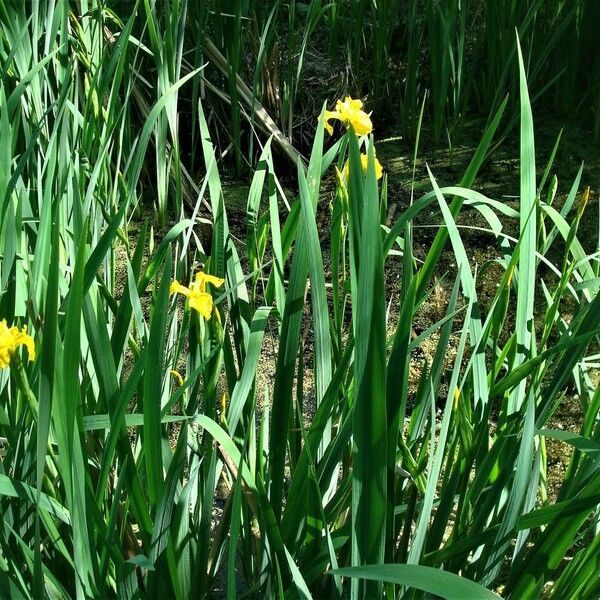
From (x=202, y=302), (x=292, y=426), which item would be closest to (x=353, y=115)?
(x=202, y=302)

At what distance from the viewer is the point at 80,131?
1462 mm

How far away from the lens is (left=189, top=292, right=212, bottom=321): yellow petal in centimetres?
84

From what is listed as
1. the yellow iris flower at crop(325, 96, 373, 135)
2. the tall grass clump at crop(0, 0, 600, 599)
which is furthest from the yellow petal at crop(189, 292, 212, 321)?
the yellow iris flower at crop(325, 96, 373, 135)

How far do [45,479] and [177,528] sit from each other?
154 mm

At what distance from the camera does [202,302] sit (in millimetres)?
848

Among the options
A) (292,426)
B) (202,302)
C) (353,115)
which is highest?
(353,115)

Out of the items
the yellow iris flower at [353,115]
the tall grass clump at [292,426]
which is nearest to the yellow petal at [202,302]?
the tall grass clump at [292,426]

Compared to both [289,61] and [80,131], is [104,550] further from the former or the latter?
[289,61]

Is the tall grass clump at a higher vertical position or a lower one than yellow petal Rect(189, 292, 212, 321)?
lower

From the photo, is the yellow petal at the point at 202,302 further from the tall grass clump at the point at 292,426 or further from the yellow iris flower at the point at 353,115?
the yellow iris flower at the point at 353,115

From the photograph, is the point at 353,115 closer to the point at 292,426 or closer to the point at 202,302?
the point at 202,302

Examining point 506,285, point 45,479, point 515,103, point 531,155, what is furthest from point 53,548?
point 515,103

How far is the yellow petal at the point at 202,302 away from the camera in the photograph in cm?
84

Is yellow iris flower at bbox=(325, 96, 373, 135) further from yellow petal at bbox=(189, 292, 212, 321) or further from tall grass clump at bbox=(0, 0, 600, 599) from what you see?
yellow petal at bbox=(189, 292, 212, 321)
